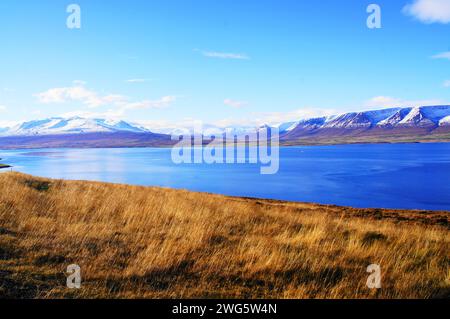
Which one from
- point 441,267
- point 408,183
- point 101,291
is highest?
point 101,291

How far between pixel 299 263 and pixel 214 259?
1.58 metres

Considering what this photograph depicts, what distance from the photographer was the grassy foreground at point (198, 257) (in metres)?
5.43

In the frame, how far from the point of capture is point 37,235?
7.91 m

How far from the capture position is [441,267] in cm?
691

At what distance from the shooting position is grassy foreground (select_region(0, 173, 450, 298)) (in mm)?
5430

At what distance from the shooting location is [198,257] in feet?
22.3

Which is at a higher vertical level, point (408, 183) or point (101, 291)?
point (101, 291)

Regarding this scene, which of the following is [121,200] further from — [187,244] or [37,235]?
[187,244]

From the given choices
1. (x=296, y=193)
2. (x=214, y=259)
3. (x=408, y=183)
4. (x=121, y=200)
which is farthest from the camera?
(x=408, y=183)

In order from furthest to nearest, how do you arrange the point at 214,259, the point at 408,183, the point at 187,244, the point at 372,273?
the point at 408,183, the point at 187,244, the point at 214,259, the point at 372,273
